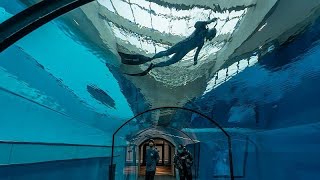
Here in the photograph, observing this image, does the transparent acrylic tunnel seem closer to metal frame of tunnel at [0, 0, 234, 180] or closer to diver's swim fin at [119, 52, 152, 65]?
diver's swim fin at [119, 52, 152, 65]

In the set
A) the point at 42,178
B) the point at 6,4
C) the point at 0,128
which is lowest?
the point at 42,178

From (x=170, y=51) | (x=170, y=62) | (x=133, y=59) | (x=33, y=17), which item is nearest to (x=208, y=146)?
(x=170, y=62)

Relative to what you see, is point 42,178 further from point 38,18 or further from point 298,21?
point 298,21

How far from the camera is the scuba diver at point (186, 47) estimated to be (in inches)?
140

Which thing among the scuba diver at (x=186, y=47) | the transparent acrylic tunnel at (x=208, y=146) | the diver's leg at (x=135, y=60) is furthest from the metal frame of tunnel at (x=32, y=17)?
the transparent acrylic tunnel at (x=208, y=146)

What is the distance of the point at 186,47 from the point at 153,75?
4.40ft

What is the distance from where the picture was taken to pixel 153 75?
5.23 metres

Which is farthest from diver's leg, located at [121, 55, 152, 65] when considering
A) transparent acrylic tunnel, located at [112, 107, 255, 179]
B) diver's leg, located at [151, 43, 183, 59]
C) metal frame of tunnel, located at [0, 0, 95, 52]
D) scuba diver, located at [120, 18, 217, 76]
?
transparent acrylic tunnel, located at [112, 107, 255, 179]

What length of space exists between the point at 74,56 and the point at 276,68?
263 cm

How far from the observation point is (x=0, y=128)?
4.41 metres

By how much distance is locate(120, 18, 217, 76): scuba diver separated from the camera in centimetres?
355

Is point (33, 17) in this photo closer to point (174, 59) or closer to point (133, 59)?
point (133, 59)

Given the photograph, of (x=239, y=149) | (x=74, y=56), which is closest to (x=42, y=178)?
(x=74, y=56)

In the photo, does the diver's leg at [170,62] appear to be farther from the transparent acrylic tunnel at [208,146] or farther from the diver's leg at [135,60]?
the transparent acrylic tunnel at [208,146]
